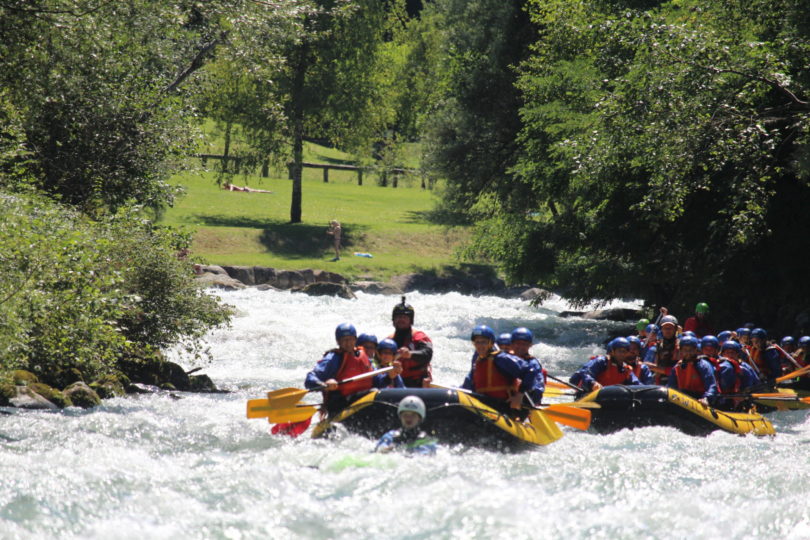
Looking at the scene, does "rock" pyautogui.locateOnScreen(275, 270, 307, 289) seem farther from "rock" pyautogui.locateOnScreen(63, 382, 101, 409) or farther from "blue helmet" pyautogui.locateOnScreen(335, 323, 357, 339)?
"blue helmet" pyautogui.locateOnScreen(335, 323, 357, 339)

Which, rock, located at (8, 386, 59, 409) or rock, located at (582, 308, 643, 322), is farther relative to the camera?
rock, located at (582, 308, 643, 322)

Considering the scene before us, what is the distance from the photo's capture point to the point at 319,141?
67375mm

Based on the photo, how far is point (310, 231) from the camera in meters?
33.2

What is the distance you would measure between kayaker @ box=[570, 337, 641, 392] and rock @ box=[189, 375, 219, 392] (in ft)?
17.7

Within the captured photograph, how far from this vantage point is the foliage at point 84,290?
9.37m

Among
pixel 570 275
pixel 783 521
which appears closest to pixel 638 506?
pixel 783 521

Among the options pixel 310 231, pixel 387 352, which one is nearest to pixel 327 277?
pixel 310 231

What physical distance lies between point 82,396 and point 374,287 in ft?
54.4

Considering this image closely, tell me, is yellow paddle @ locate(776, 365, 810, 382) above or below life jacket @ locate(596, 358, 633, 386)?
below

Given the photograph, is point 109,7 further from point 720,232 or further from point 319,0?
point 319,0

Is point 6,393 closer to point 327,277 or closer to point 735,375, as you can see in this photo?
point 735,375

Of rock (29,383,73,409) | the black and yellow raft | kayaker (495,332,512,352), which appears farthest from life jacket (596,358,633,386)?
rock (29,383,73,409)

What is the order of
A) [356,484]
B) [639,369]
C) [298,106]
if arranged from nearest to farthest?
1. [356,484]
2. [639,369]
3. [298,106]

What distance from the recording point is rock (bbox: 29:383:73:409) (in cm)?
1120
